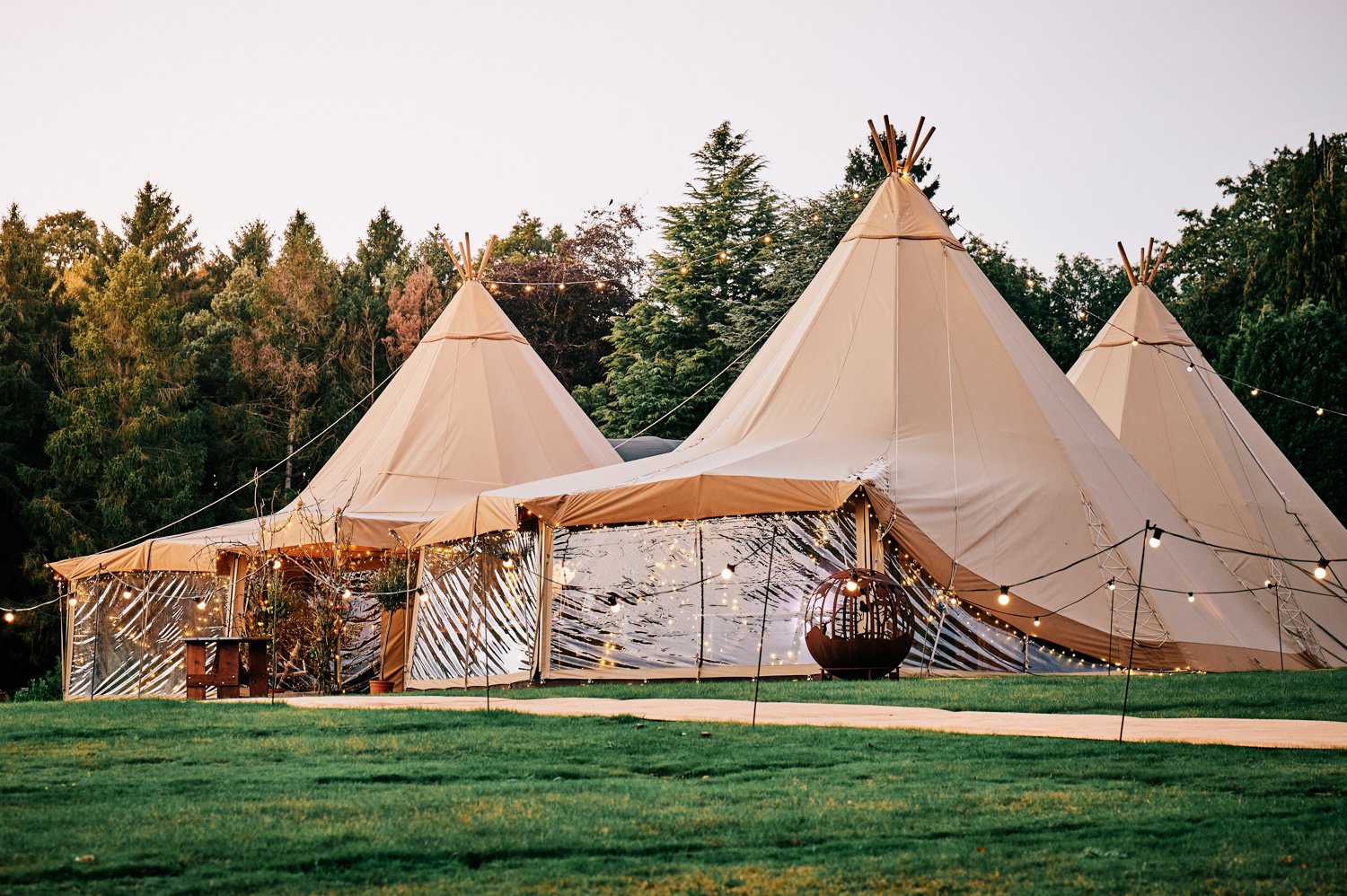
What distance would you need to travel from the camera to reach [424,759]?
6184 millimetres

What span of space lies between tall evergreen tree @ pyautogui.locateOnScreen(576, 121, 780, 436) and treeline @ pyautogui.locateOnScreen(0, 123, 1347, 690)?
6 cm

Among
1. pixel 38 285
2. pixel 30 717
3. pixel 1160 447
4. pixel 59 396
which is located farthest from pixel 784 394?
pixel 38 285

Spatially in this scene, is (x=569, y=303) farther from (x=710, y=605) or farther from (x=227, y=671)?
(x=227, y=671)

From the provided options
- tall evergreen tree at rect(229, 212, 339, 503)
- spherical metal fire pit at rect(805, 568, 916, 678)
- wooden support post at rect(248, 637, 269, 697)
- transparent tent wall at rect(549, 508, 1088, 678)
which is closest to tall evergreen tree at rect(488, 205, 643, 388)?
tall evergreen tree at rect(229, 212, 339, 503)

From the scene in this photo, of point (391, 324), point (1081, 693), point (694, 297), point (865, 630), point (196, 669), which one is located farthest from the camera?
point (391, 324)

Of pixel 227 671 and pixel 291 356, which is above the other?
pixel 291 356

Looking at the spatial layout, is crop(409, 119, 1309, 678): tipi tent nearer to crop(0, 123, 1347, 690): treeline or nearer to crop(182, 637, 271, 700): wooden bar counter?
crop(182, 637, 271, 700): wooden bar counter

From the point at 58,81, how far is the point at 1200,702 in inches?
798

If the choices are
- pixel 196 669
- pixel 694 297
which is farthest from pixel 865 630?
pixel 694 297

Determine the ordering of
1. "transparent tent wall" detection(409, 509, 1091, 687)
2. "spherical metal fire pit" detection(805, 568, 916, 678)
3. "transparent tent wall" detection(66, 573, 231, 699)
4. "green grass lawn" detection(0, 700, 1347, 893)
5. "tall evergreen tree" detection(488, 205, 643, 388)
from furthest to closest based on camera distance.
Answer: "tall evergreen tree" detection(488, 205, 643, 388) → "transparent tent wall" detection(66, 573, 231, 699) → "transparent tent wall" detection(409, 509, 1091, 687) → "spherical metal fire pit" detection(805, 568, 916, 678) → "green grass lawn" detection(0, 700, 1347, 893)

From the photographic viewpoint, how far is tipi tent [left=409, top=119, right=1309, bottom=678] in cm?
1168

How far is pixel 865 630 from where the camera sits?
35.7 feet

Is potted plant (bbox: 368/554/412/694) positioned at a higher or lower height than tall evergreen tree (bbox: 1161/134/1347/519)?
lower

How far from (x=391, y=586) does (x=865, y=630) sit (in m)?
6.42
